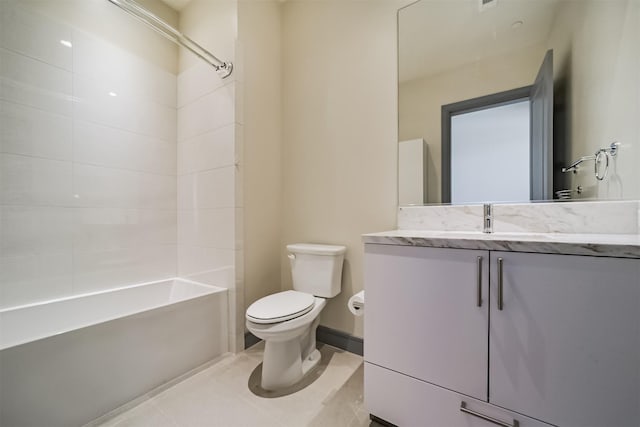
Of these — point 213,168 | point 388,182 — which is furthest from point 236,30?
point 388,182

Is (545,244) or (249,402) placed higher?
(545,244)

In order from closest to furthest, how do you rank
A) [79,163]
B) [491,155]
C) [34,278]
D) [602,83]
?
[602,83], [491,155], [34,278], [79,163]

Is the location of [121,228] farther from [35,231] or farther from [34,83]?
[34,83]

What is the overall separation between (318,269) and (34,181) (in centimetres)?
176

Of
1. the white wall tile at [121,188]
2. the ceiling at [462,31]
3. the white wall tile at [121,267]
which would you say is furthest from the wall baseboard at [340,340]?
the ceiling at [462,31]

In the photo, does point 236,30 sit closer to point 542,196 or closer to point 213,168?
point 213,168

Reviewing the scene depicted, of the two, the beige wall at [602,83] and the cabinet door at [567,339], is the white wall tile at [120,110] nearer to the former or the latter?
the cabinet door at [567,339]

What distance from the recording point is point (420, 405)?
97 cm

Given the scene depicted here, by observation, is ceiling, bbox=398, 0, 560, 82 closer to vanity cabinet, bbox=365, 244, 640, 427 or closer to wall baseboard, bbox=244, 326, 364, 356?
vanity cabinet, bbox=365, 244, 640, 427

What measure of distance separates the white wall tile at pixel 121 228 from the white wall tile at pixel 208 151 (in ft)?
1.49

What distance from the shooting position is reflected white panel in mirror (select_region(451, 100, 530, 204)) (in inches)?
49.1

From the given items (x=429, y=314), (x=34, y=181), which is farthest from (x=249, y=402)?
(x=34, y=181)

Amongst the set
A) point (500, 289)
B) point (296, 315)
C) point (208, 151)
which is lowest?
point (296, 315)

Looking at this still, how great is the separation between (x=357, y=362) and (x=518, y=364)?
1.03 metres
